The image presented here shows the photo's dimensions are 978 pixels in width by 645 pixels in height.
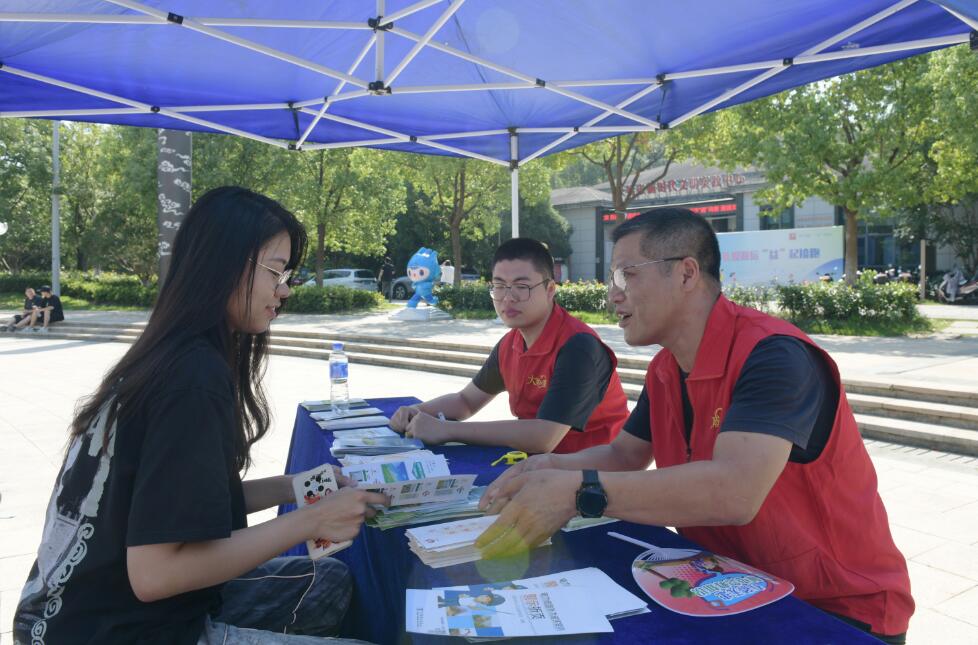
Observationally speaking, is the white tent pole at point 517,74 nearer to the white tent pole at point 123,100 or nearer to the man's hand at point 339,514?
the white tent pole at point 123,100

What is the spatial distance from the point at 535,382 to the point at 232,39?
2729mm

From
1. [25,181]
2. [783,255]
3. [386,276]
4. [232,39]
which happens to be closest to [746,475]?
[232,39]

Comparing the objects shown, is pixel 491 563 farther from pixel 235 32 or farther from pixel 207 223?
pixel 235 32

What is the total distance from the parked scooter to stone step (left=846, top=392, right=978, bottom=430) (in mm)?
19725

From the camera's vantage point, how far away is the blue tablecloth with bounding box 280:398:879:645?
60.1 inches

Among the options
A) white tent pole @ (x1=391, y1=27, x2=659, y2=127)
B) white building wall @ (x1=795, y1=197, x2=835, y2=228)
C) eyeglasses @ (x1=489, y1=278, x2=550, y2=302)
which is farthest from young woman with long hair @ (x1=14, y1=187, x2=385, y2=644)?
white building wall @ (x1=795, y1=197, x2=835, y2=228)

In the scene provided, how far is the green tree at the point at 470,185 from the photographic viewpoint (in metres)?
24.7

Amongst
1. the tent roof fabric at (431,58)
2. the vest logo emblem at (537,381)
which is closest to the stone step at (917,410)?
the tent roof fabric at (431,58)

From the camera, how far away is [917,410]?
23.8 ft

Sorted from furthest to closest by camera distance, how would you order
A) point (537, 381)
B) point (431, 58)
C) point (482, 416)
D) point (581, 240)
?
point (581, 240) → point (482, 416) → point (431, 58) → point (537, 381)

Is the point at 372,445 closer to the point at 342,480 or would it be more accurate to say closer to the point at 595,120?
the point at 342,480

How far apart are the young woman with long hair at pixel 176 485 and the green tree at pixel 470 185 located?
73.1 ft

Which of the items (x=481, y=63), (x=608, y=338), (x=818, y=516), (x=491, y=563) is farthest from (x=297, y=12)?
(x=608, y=338)

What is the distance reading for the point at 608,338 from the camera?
46.3ft
